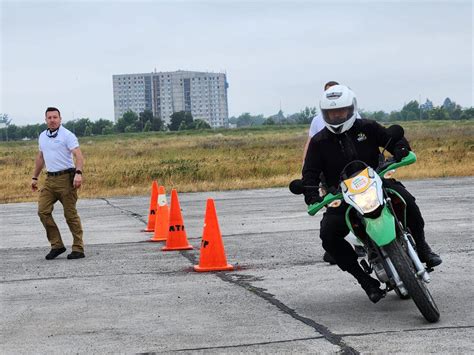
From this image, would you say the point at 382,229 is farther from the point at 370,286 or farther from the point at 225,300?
the point at 225,300

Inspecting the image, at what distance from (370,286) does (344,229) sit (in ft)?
1.62

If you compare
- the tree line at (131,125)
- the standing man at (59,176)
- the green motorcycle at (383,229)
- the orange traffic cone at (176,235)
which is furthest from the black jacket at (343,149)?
the tree line at (131,125)

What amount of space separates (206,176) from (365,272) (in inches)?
929

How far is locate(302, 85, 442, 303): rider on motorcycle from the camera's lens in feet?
25.2

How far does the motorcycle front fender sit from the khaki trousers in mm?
5979

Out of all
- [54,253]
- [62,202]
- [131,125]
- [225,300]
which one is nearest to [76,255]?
[54,253]

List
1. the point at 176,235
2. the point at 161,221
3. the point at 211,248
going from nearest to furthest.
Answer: the point at 211,248 < the point at 176,235 < the point at 161,221

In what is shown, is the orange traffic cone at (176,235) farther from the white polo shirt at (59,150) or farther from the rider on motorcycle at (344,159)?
the rider on motorcycle at (344,159)

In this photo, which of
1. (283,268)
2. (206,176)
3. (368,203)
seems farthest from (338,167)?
(206,176)

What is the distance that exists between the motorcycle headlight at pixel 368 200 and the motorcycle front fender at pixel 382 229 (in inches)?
3.8

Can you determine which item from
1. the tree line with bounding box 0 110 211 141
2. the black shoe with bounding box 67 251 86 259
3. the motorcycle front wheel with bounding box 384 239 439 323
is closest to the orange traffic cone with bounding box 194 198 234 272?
the black shoe with bounding box 67 251 86 259

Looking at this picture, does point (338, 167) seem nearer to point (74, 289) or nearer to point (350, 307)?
Result: point (350, 307)

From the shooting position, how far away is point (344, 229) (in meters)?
7.67

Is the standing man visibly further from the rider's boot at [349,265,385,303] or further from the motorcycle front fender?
the motorcycle front fender
